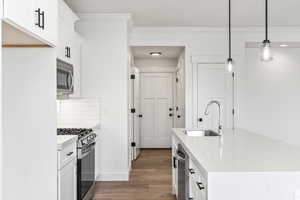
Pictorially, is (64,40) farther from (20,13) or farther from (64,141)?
(20,13)

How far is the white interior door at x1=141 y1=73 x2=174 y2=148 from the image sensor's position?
801 cm

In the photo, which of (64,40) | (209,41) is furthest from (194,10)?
(64,40)

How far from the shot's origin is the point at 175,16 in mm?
4750

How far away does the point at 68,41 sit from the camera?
12.3 ft

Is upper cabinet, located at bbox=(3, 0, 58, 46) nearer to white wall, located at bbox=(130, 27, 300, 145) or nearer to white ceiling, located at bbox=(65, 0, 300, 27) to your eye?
white ceiling, located at bbox=(65, 0, 300, 27)

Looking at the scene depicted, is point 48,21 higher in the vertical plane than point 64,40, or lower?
lower

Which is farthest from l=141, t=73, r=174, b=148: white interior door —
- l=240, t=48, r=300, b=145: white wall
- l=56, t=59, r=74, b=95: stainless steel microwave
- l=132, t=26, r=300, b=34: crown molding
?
l=56, t=59, r=74, b=95: stainless steel microwave

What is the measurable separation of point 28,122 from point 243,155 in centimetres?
143

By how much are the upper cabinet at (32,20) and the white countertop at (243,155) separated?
1152 millimetres

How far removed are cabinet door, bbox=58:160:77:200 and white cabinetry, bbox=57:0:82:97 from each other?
118 centimetres

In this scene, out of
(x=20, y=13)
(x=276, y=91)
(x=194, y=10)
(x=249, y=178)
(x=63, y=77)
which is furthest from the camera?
(x=276, y=91)

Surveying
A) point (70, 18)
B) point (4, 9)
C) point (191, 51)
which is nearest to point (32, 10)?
point (4, 9)

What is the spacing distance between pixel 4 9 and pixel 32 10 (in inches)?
12.2

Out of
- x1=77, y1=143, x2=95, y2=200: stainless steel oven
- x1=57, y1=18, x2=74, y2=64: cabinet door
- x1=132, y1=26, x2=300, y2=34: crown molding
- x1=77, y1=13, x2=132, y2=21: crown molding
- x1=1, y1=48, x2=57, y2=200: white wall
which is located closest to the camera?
x1=1, y1=48, x2=57, y2=200: white wall
